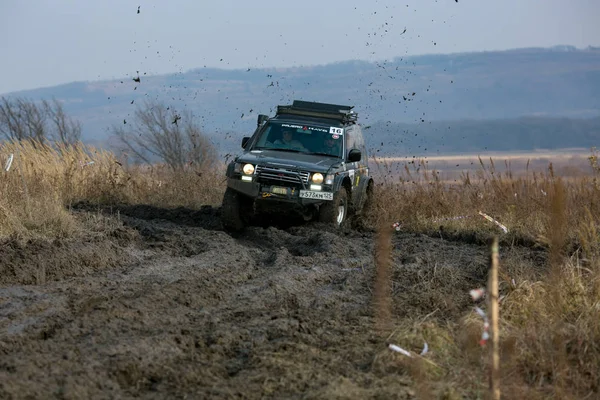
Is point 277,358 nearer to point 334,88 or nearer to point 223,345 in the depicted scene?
point 223,345

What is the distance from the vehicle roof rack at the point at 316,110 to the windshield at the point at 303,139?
23.5 inches

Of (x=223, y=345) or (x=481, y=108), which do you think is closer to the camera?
(x=223, y=345)

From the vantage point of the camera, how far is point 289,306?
8852 mm

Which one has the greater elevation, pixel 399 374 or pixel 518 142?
pixel 399 374

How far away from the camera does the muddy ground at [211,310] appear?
6219 millimetres

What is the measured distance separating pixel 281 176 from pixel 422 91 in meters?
141

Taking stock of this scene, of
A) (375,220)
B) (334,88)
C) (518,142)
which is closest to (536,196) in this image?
(375,220)

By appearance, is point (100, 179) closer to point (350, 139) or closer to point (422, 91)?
point (350, 139)

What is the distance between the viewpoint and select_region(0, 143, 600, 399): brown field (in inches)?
248

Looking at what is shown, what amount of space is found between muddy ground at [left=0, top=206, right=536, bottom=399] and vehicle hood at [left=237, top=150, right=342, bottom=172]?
960 millimetres

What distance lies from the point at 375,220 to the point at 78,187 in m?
6.26

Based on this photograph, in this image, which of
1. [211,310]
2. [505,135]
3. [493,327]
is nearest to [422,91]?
[505,135]

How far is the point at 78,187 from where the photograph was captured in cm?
1995

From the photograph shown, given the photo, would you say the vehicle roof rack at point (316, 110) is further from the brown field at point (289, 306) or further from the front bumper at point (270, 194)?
the front bumper at point (270, 194)
